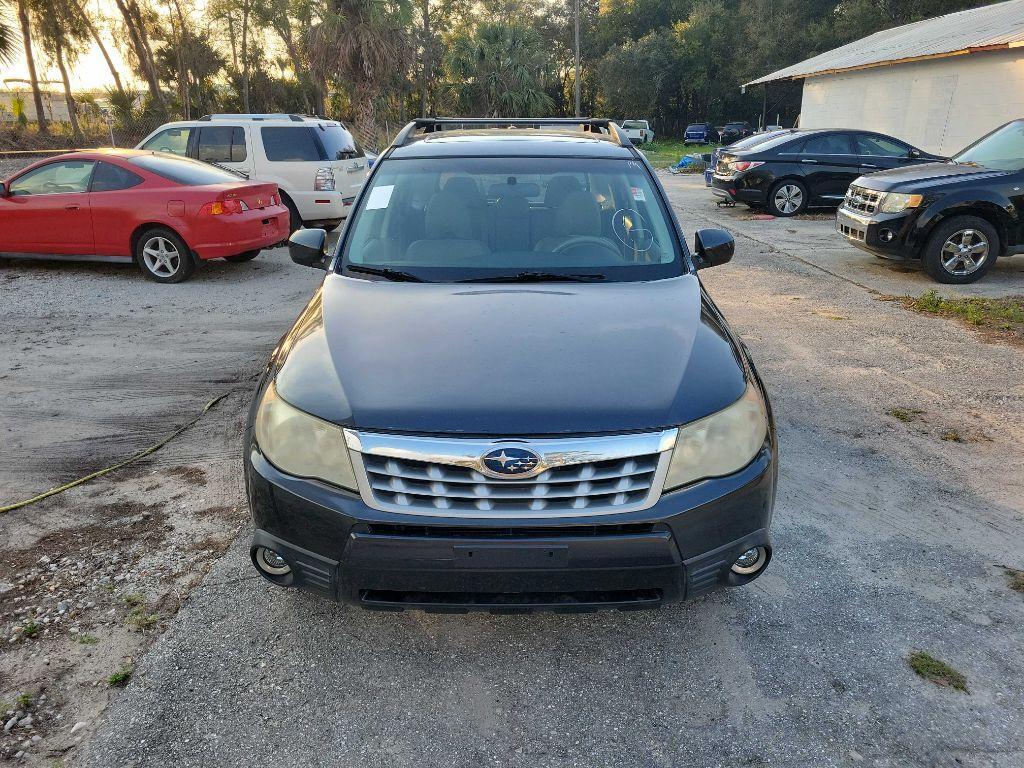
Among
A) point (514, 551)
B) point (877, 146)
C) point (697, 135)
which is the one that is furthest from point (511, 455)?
point (697, 135)

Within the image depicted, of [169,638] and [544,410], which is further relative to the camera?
[169,638]

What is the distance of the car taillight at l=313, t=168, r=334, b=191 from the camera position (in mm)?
10812

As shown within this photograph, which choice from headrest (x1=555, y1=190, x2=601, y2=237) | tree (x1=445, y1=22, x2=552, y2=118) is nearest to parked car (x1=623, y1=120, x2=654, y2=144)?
tree (x1=445, y1=22, x2=552, y2=118)

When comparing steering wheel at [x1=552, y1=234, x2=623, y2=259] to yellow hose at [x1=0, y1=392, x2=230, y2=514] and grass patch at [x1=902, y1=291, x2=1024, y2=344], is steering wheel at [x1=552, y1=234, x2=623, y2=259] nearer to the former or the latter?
yellow hose at [x1=0, y1=392, x2=230, y2=514]

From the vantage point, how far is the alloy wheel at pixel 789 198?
47.0ft

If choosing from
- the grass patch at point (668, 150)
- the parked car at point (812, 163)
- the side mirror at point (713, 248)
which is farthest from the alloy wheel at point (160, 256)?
the grass patch at point (668, 150)

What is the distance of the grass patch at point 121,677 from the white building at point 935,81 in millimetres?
17973

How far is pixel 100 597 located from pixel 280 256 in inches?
327

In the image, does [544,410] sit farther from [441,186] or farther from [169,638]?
[441,186]

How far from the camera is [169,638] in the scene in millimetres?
2748

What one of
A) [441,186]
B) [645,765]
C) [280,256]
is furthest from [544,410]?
[280,256]

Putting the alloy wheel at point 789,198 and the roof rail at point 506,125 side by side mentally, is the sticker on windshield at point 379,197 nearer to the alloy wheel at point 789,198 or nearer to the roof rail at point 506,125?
the roof rail at point 506,125

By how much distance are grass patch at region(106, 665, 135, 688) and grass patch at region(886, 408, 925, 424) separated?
436 cm

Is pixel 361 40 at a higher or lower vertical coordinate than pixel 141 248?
higher
